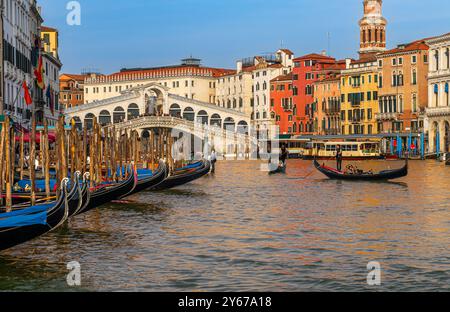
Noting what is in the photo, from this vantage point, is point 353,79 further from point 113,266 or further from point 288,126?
point 113,266

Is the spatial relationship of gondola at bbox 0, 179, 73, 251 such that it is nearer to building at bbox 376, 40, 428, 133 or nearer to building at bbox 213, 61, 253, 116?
building at bbox 376, 40, 428, 133

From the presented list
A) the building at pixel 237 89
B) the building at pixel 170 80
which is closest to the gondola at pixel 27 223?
the building at pixel 237 89

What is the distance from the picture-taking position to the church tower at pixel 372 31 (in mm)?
78875

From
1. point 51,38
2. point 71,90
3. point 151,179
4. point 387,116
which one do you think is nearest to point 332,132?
point 387,116

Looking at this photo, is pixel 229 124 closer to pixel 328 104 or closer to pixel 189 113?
pixel 189 113

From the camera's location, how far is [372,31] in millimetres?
79062

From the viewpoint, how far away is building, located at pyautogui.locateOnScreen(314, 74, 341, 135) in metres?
71.6

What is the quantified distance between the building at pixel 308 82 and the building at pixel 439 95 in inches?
628

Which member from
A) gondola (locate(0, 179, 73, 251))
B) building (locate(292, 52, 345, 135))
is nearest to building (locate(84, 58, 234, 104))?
building (locate(292, 52, 345, 135))

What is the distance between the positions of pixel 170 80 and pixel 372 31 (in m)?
24.2

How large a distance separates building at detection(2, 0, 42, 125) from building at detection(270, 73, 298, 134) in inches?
1541

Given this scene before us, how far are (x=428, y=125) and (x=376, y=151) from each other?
138 inches

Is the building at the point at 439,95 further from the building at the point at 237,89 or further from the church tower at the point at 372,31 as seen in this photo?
the building at the point at 237,89
